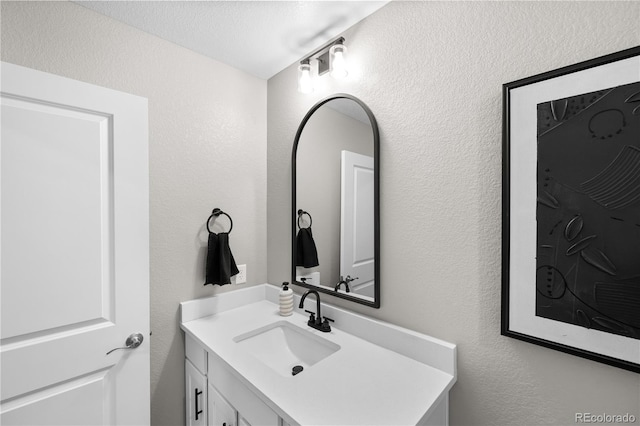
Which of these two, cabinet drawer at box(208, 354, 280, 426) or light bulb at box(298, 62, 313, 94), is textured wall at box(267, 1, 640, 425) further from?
cabinet drawer at box(208, 354, 280, 426)

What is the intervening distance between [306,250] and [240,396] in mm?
774

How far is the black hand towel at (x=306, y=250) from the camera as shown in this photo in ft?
5.24

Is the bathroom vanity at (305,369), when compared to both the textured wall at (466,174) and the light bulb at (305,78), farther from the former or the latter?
the light bulb at (305,78)

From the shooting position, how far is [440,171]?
1.09 m

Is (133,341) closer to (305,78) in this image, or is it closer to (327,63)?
(305,78)

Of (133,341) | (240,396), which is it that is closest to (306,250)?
(240,396)

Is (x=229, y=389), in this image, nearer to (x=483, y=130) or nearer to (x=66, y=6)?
(x=483, y=130)

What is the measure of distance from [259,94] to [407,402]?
6.13ft

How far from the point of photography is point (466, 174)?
1.03 metres

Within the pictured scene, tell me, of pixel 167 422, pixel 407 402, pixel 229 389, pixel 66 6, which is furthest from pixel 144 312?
pixel 66 6

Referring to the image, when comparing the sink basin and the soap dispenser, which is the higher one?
the soap dispenser

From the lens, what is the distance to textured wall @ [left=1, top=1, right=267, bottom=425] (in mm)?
1205

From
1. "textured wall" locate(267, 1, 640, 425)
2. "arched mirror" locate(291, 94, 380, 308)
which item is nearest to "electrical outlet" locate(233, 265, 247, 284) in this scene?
"arched mirror" locate(291, 94, 380, 308)

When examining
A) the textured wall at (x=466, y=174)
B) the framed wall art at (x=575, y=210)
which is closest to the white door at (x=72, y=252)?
the textured wall at (x=466, y=174)
